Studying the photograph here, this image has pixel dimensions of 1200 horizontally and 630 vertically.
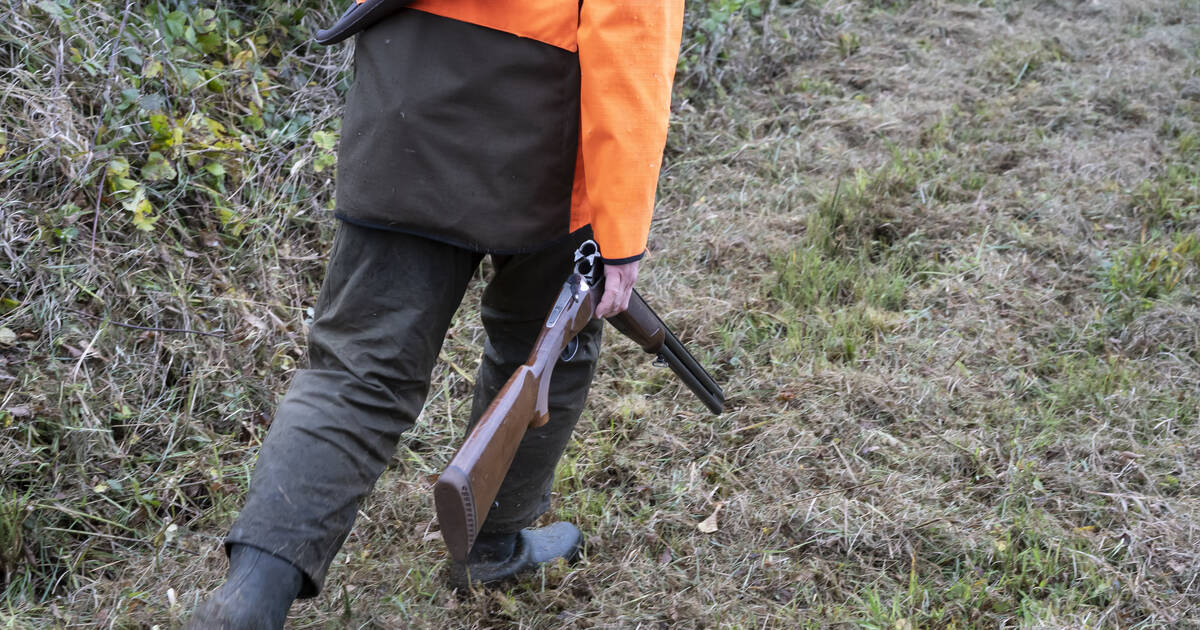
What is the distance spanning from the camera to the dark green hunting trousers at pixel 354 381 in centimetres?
181

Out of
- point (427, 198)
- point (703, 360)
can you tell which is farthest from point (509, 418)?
point (703, 360)

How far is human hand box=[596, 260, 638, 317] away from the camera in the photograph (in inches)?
80.0

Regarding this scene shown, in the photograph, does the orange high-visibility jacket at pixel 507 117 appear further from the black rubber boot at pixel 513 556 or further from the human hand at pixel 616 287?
the black rubber boot at pixel 513 556

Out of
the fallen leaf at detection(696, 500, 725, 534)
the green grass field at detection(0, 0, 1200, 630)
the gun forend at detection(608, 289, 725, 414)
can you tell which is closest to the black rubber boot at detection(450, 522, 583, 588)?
the green grass field at detection(0, 0, 1200, 630)

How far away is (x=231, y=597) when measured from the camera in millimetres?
1685

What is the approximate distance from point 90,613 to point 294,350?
1.18 meters

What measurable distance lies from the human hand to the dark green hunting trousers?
17 centimetres

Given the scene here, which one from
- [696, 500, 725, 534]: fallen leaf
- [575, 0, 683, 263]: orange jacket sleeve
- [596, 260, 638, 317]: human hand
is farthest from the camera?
[696, 500, 725, 534]: fallen leaf

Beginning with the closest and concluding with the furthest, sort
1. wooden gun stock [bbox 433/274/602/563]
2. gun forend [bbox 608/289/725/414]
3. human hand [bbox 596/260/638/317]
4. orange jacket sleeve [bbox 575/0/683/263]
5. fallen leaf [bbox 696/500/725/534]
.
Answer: wooden gun stock [bbox 433/274/602/563] < orange jacket sleeve [bbox 575/0/683/263] < human hand [bbox 596/260/638/317] < gun forend [bbox 608/289/725/414] < fallen leaf [bbox 696/500/725/534]

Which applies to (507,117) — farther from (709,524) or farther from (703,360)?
(703,360)

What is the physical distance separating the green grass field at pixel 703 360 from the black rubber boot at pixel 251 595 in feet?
2.28

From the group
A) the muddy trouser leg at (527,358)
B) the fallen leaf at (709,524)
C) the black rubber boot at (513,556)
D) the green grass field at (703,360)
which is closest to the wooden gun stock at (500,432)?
the muddy trouser leg at (527,358)

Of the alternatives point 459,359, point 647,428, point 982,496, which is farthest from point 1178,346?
point 459,359

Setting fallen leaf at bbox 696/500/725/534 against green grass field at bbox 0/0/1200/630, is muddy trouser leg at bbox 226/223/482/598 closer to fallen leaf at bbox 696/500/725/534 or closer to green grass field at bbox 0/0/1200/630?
green grass field at bbox 0/0/1200/630
